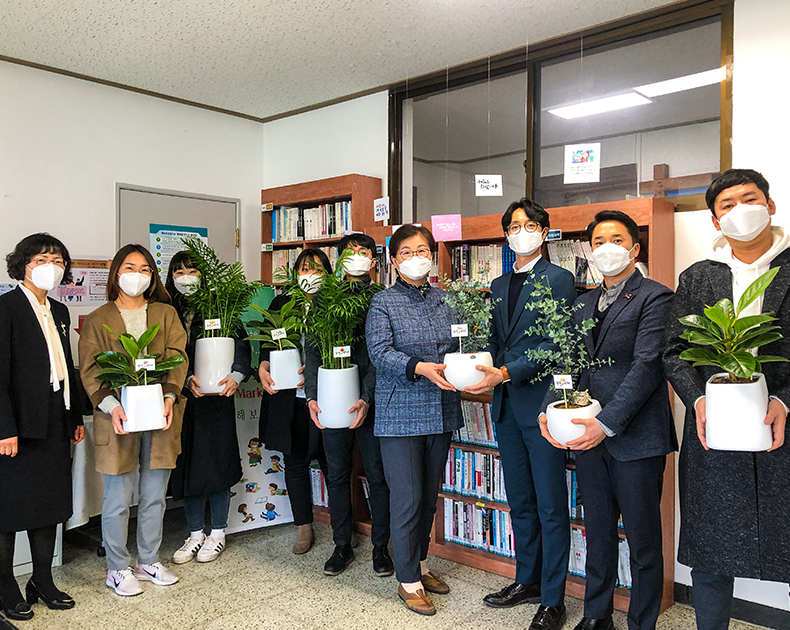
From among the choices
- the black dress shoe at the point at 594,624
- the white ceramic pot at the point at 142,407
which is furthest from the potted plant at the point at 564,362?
the white ceramic pot at the point at 142,407

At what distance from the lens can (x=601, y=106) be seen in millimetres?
3648

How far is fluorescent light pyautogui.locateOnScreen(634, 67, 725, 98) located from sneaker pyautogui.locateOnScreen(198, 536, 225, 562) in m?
3.32

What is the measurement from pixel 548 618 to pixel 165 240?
11.7 ft

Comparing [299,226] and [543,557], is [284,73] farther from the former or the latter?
[543,557]

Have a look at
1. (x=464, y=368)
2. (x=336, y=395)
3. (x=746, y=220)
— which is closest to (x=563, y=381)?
(x=464, y=368)

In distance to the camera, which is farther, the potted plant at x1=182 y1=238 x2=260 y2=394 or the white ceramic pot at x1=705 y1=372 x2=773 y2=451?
the potted plant at x1=182 y1=238 x2=260 y2=394

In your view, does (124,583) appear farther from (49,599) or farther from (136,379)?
(136,379)

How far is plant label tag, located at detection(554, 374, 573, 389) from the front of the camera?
2.31 meters

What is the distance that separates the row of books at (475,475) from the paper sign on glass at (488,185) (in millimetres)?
1496

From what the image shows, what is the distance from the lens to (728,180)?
2072 mm

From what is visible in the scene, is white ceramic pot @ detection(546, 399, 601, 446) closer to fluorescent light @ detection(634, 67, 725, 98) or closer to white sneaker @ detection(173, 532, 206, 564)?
fluorescent light @ detection(634, 67, 725, 98)

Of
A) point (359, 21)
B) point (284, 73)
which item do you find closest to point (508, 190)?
point (359, 21)

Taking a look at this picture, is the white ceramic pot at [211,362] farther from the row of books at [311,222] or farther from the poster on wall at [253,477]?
the row of books at [311,222]

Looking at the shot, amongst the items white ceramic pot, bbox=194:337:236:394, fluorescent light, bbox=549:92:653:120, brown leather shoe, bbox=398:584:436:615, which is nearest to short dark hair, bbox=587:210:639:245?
fluorescent light, bbox=549:92:653:120
